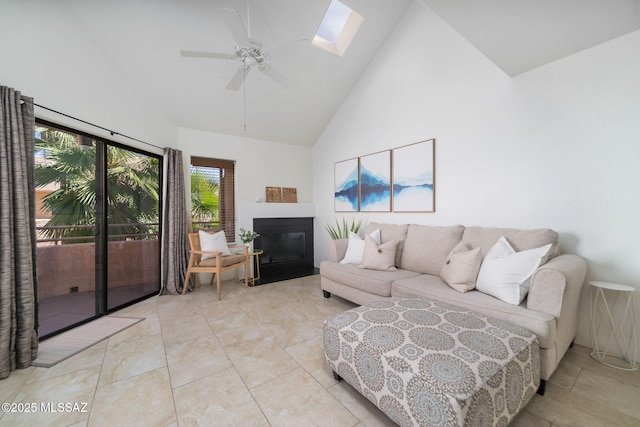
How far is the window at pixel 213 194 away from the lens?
3975 mm

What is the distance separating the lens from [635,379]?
5.33ft

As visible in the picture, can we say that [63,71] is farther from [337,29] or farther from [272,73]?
[337,29]

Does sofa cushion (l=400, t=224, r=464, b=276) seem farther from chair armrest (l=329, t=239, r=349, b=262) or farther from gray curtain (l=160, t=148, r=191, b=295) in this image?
gray curtain (l=160, t=148, r=191, b=295)

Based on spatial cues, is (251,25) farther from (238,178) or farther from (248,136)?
(238,178)

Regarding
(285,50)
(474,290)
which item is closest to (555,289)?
(474,290)

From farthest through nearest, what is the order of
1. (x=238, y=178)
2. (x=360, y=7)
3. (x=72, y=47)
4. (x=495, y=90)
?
(x=238, y=178), (x=360, y=7), (x=495, y=90), (x=72, y=47)

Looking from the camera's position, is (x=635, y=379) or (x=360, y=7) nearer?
(x=635, y=379)

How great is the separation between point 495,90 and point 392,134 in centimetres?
123

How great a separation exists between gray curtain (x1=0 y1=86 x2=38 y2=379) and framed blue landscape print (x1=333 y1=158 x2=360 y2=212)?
3.51 meters

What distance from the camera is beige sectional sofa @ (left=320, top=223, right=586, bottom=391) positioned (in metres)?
1.52

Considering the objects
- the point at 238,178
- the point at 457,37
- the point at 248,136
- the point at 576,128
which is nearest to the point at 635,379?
the point at 576,128

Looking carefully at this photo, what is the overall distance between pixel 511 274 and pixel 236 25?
2.82 metres

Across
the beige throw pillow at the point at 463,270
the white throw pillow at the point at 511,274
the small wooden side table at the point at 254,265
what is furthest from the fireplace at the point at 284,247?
the white throw pillow at the point at 511,274

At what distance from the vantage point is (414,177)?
10.4 feet
